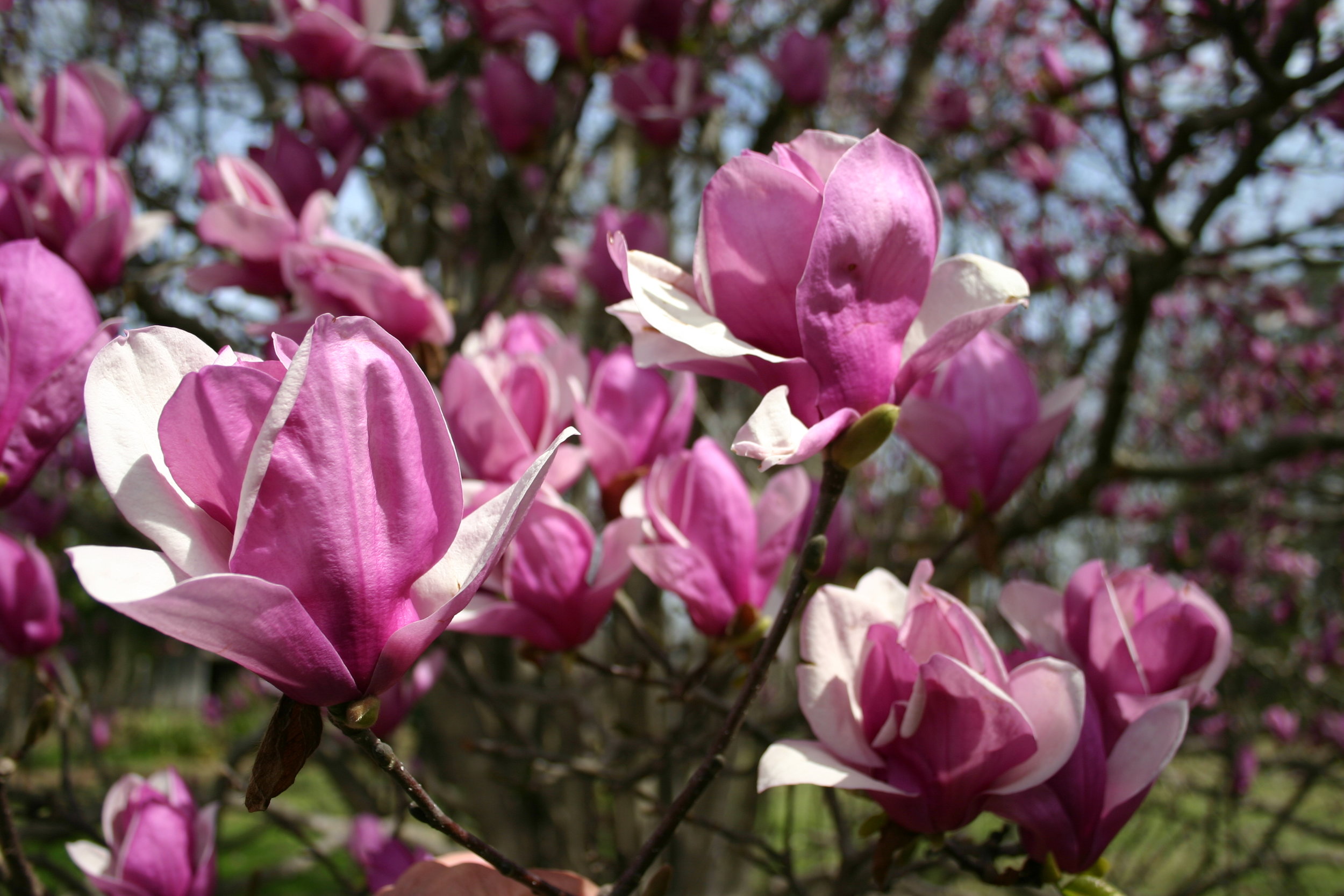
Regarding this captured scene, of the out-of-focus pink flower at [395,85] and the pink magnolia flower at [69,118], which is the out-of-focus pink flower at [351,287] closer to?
the pink magnolia flower at [69,118]

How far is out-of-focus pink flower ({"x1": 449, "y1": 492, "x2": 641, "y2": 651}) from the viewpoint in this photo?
776 millimetres

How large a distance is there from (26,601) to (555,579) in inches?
26.3

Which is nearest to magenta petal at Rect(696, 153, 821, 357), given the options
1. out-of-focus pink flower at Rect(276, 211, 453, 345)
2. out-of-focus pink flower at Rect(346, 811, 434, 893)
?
out-of-focus pink flower at Rect(276, 211, 453, 345)

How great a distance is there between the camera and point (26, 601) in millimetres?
1013

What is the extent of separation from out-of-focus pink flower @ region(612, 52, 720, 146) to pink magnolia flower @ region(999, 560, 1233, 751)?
4.02 feet

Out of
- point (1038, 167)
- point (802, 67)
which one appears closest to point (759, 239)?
point (802, 67)

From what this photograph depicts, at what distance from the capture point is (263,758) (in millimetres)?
445

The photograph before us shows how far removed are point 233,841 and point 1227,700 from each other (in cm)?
275

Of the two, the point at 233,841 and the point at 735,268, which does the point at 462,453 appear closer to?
the point at 735,268

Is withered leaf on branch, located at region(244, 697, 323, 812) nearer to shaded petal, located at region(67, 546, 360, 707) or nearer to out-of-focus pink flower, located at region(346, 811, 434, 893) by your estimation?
shaded petal, located at region(67, 546, 360, 707)

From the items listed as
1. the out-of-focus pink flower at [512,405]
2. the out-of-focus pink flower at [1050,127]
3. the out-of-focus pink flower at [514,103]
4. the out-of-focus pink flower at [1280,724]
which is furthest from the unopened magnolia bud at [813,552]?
the out-of-focus pink flower at [1280,724]

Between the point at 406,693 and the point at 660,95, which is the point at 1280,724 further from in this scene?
the point at 406,693

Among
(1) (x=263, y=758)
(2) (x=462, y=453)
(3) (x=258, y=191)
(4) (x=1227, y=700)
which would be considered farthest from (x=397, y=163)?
(4) (x=1227, y=700)

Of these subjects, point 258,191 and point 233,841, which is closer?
point 258,191
